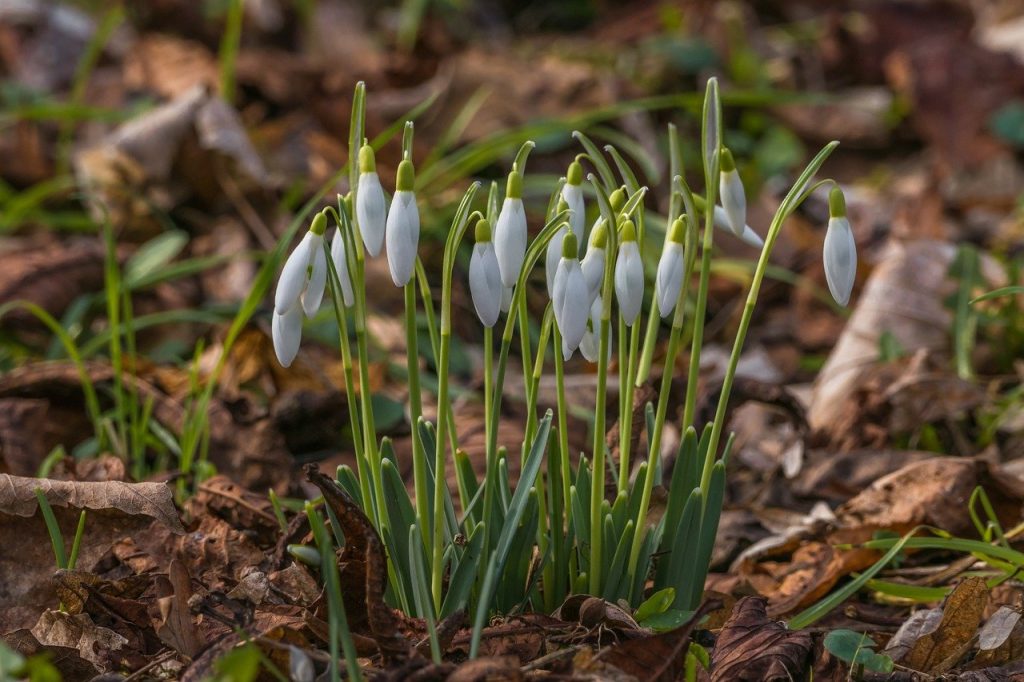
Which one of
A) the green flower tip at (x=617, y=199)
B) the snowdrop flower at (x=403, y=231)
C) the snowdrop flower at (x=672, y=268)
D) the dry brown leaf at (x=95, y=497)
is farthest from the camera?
the dry brown leaf at (x=95, y=497)

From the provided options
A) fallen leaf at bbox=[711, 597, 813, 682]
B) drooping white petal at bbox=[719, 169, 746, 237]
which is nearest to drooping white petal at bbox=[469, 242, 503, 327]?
drooping white petal at bbox=[719, 169, 746, 237]

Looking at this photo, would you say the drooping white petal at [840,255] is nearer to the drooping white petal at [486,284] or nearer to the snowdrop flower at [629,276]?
the snowdrop flower at [629,276]

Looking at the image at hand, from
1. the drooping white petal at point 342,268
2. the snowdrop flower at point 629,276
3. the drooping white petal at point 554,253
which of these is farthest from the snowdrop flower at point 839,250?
the drooping white petal at point 342,268

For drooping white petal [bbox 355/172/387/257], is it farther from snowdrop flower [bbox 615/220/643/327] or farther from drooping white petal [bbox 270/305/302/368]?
snowdrop flower [bbox 615/220/643/327]

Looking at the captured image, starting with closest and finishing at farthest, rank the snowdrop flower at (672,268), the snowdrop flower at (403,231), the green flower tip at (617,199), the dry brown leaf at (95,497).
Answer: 1. the snowdrop flower at (403,231)
2. the snowdrop flower at (672,268)
3. the green flower tip at (617,199)
4. the dry brown leaf at (95,497)

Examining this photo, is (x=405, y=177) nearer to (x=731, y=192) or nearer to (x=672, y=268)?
(x=672, y=268)

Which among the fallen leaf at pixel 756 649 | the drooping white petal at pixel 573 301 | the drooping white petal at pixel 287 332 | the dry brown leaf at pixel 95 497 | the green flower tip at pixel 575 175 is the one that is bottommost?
the fallen leaf at pixel 756 649

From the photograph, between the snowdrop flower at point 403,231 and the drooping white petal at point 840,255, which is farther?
the drooping white petal at point 840,255
